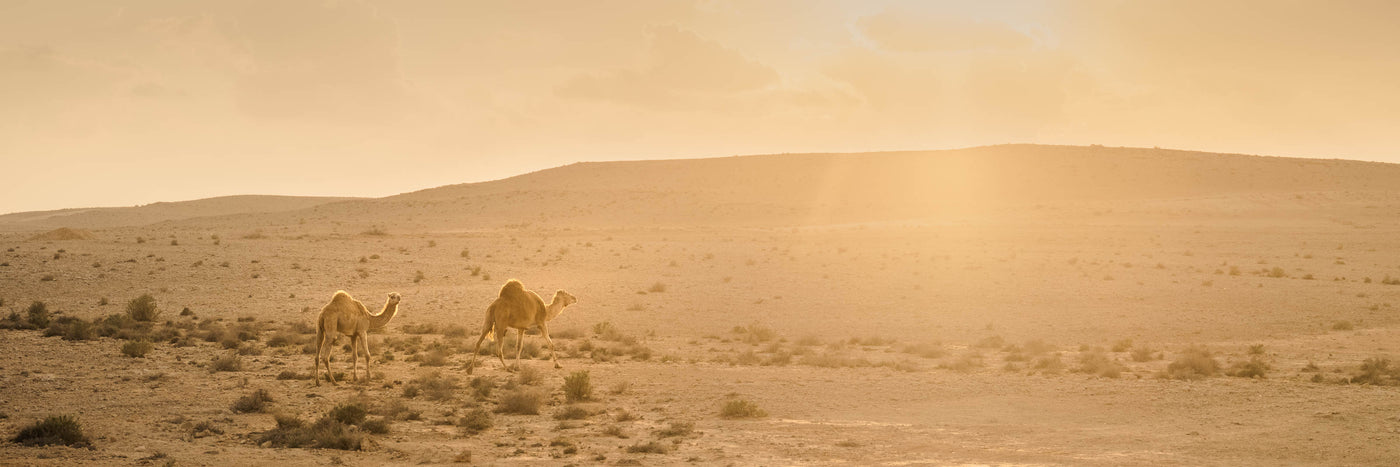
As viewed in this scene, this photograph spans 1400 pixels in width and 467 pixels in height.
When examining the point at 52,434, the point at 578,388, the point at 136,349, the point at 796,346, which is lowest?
the point at 796,346

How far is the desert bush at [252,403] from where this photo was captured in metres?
13.6

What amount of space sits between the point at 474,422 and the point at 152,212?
13361cm

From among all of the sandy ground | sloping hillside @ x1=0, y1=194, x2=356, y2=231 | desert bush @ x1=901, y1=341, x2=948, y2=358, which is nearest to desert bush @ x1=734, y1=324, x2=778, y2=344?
the sandy ground

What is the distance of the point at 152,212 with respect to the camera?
127m

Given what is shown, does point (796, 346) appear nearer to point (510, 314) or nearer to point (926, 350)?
point (926, 350)

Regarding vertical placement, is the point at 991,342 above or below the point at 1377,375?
below

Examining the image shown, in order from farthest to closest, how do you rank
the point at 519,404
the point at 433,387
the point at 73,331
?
the point at 73,331, the point at 433,387, the point at 519,404

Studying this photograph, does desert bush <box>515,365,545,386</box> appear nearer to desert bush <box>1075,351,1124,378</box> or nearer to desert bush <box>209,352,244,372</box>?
desert bush <box>209,352,244,372</box>

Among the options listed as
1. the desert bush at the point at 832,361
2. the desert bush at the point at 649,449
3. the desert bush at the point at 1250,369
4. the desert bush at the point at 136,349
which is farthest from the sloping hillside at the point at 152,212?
the desert bush at the point at 649,449

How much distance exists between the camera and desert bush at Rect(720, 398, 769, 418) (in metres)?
14.6

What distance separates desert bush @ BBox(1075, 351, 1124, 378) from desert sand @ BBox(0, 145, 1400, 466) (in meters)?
0.09

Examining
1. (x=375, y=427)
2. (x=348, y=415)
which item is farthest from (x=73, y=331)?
(x=375, y=427)

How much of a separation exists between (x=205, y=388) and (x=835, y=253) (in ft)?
107

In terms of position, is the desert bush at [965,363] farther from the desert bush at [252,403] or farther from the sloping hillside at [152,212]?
the sloping hillside at [152,212]
